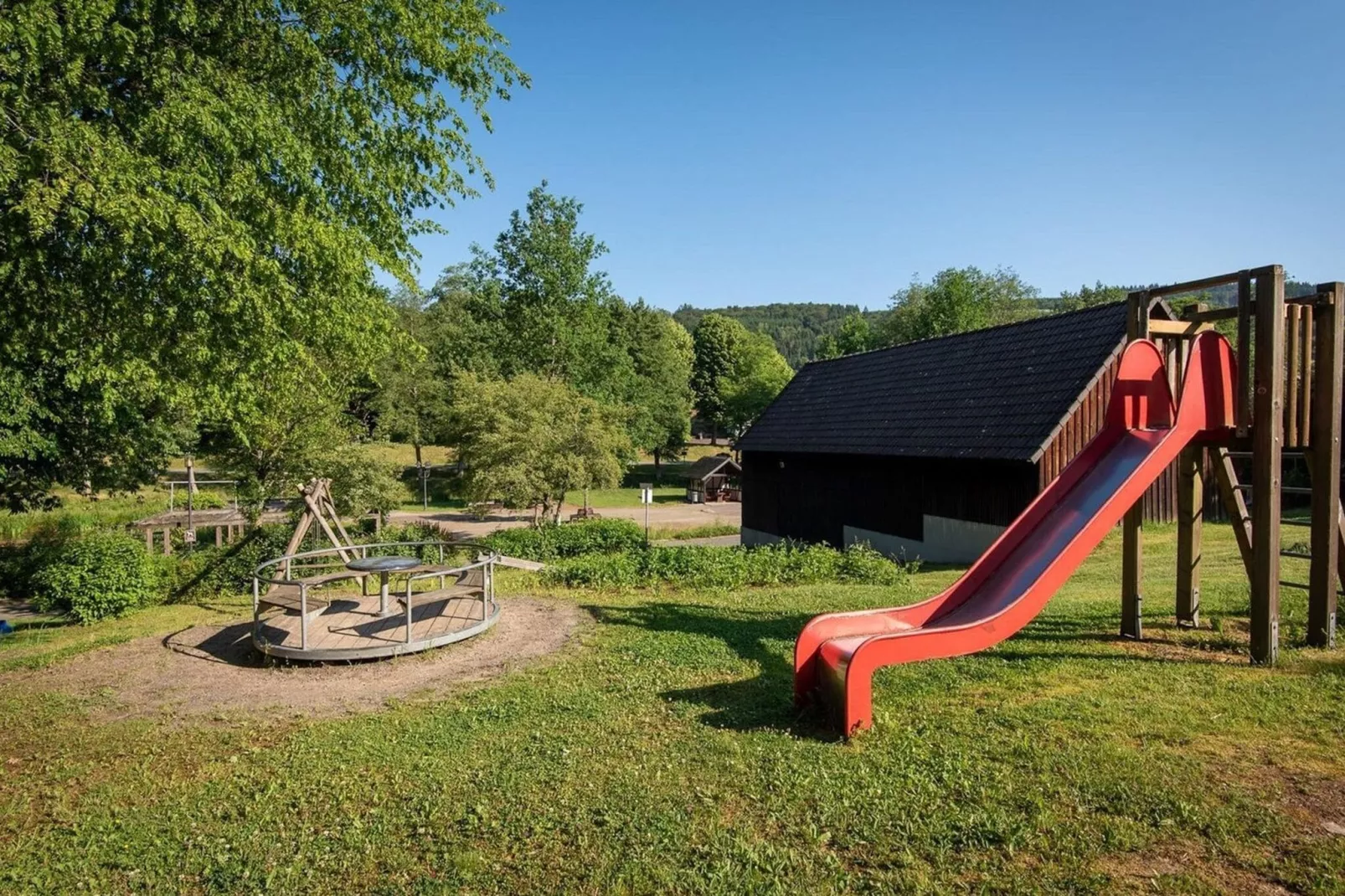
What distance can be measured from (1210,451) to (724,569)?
7.96 meters

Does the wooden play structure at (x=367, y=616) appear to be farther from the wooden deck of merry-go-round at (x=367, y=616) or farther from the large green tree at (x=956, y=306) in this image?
the large green tree at (x=956, y=306)

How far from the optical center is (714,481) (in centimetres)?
5425

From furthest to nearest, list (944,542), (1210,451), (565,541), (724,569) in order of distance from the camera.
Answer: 1. (565,541)
2. (944,542)
3. (724,569)
4. (1210,451)

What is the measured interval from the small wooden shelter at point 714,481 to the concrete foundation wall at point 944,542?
103 feet

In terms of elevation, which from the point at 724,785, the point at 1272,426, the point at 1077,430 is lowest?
the point at 724,785

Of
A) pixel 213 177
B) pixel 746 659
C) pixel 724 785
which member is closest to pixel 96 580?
pixel 213 177

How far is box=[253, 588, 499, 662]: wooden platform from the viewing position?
364 inches

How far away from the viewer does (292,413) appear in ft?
90.3

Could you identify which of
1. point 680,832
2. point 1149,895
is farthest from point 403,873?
point 1149,895

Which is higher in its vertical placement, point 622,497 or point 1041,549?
point 1041,549

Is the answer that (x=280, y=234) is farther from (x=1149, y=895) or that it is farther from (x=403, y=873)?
(x=1149, y=895)

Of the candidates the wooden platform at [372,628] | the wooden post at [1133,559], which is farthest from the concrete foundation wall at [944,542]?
the wooden platform at [372,628]

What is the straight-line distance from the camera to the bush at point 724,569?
14.4m

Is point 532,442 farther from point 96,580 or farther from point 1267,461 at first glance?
point 1267,461
